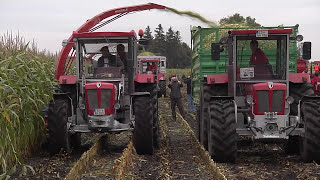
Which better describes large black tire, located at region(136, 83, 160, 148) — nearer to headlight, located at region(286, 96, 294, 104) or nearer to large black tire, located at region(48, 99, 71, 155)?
large black tire, located at region(48, 99, 71, 155)

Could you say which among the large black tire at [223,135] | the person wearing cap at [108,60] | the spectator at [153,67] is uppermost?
the person wearing cap at [108,60]

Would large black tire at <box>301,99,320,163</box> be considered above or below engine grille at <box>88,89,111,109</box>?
below

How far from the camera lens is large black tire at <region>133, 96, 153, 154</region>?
10086mm

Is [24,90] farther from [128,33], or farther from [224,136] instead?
[224,136]

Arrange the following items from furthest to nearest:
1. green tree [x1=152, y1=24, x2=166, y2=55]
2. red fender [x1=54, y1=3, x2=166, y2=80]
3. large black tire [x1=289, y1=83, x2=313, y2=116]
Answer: green tree [x1=152, y1=24, x2=166, y2=55]
red fender [x1=54, y1=3, x2=166, y2=80]
large black tire [x1=289, y1=83, x2=313, y2=116]

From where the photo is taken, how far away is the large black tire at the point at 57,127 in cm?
984

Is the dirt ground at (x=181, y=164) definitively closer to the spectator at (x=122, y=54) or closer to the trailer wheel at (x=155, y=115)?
the trailer wheel at (x=155, y=115)

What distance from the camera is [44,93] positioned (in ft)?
33.3

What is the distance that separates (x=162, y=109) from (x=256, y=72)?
1491 cm

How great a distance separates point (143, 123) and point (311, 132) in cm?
321

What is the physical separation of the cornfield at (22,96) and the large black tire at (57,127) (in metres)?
0.21

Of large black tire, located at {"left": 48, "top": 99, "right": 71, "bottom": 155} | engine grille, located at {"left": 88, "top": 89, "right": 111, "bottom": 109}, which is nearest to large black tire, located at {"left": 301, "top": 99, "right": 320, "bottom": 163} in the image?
engine grille, located at {"left": 88, "top": 89, "right": 111, "bottom": 109}

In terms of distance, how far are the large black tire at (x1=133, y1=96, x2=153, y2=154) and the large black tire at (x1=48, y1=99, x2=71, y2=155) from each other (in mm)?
1362

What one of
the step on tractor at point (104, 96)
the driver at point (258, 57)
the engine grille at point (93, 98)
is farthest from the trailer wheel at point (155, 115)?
the driver at point (258, 57)
